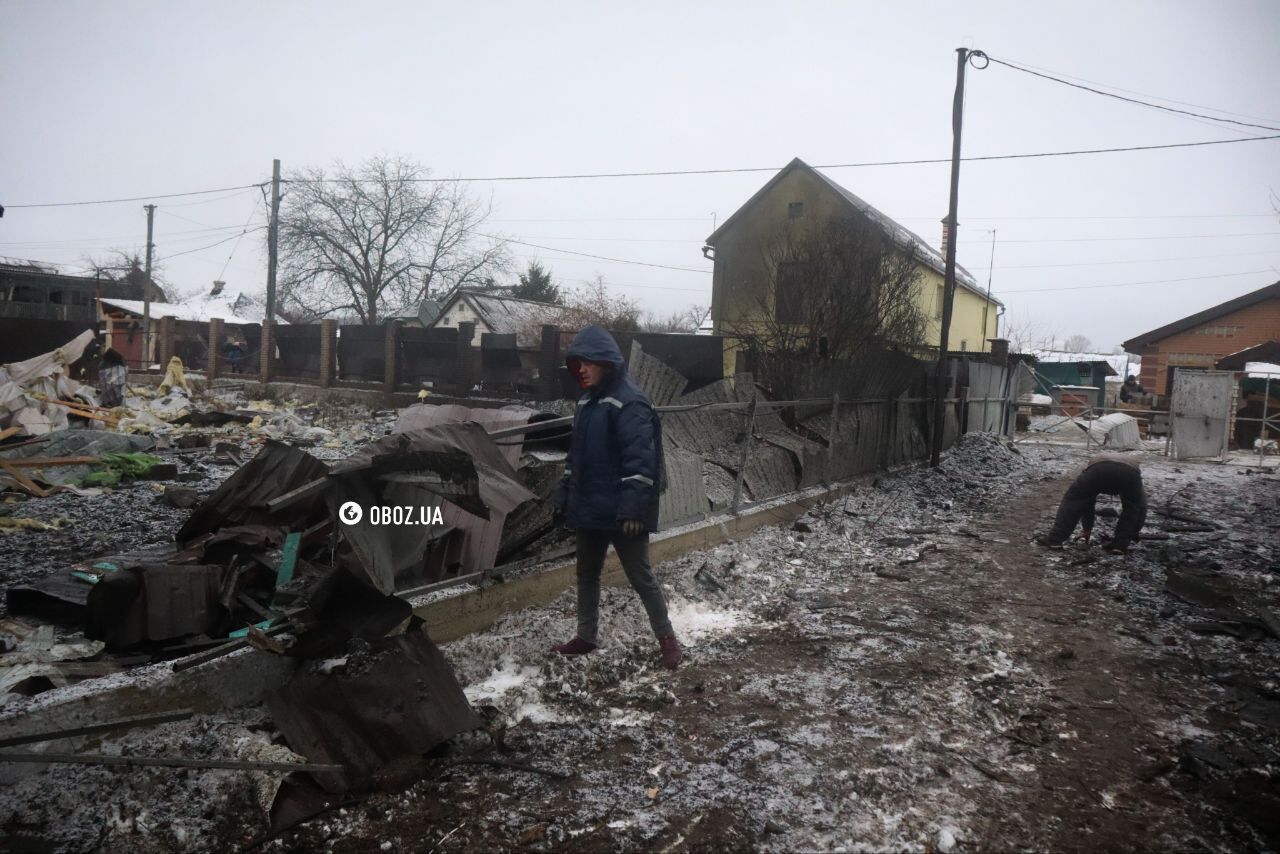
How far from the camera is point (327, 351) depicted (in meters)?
22.3

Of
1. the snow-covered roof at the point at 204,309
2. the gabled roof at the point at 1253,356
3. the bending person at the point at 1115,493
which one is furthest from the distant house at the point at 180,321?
the gabled roof at the point at 1253,356

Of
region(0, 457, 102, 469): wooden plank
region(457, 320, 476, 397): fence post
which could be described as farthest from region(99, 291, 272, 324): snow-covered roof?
region(0, 457, 102, 469): wooden plank

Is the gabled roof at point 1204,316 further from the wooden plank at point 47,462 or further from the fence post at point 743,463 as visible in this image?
the wooden plank at point 47,462

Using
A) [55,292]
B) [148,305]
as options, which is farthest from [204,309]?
[148,305]

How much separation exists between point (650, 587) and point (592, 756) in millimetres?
A: 1178

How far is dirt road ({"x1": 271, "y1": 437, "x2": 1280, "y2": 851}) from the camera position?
2.88 metres

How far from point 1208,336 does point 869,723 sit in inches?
1301

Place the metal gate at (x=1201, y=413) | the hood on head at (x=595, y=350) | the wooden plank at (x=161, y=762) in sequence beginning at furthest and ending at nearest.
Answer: the metal gate at (x=1201, y=413)
the hood on head at (x=595, y=350)
the wooden plank at (x=161, y=762)

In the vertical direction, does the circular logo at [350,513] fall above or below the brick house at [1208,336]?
below

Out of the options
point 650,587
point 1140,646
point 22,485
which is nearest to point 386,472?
point 650,587

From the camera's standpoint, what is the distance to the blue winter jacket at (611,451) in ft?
13.7

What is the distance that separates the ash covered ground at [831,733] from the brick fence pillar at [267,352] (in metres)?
20.9

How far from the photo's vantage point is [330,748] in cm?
311

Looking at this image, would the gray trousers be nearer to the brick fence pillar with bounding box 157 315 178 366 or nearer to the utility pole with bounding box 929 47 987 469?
the utility pole with bounding box 929 47 987 469
